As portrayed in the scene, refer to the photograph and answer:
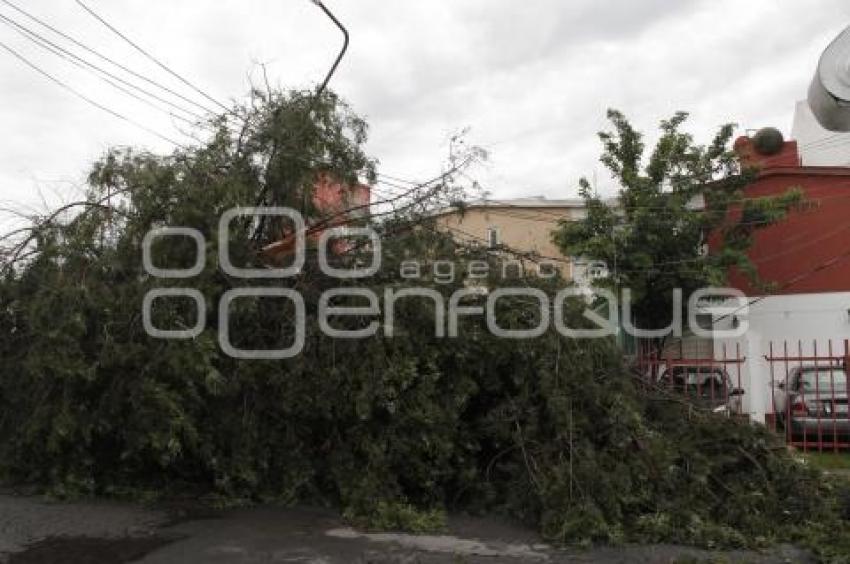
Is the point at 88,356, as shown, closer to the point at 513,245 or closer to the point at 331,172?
the point at 331,172

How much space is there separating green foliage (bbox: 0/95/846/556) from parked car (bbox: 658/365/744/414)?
589mm

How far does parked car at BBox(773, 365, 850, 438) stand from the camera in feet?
30.1

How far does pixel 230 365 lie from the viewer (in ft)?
22.7

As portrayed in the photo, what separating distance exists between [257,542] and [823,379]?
7.56 m

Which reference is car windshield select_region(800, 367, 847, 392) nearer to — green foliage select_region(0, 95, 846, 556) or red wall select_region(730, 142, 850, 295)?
green foliage select_region(0, 95, 846, 556)

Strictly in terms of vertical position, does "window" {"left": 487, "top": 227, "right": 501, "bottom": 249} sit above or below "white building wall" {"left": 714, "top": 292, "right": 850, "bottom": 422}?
above

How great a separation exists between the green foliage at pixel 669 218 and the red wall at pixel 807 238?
5.60ft

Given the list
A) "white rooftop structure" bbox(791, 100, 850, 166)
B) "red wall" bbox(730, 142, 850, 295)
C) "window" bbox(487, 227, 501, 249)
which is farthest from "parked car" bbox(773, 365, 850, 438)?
"white rooftop structure" bbox(791, 100, 850, 166)

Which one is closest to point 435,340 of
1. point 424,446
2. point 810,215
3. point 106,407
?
point 424,446

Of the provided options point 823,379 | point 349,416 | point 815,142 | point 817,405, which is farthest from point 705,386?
point 815,142

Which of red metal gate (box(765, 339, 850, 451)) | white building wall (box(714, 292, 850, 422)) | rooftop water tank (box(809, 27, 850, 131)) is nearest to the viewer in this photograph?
rooftop water tank (box(809, 27, 850, 131))

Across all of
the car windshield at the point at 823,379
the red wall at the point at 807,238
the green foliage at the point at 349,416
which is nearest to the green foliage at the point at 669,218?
the red wall at the point at 807,238

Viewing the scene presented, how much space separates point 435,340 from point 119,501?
128 inches

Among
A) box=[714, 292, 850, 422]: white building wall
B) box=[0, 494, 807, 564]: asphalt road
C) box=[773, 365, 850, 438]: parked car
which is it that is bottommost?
box=[0, 494, 807, 564]: asphalt road
